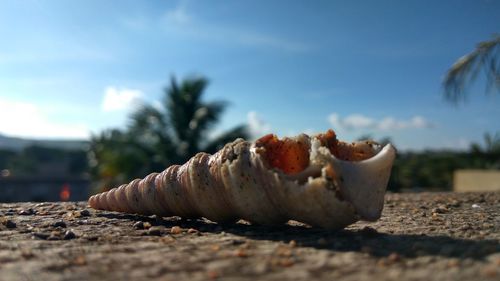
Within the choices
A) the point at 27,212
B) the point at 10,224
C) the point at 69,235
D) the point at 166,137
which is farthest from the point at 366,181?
the point at 166,137

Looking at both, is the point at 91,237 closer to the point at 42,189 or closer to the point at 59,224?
the point at 59,224

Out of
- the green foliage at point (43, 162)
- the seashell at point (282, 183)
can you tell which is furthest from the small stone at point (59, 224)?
the green foliage at point (43, 162)

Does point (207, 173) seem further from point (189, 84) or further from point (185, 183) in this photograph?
point (189, 84)

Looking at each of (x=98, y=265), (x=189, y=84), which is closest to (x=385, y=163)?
(x=98, y=265)

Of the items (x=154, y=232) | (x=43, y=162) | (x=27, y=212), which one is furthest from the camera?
(x=43, y=162)

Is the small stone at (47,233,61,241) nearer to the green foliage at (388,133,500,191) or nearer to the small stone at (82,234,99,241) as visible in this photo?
the small stone at (82,234,99,241)

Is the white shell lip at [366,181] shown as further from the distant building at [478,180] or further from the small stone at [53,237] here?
the distant building at [478,180]
